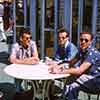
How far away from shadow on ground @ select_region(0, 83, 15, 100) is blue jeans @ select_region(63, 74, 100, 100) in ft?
4.92

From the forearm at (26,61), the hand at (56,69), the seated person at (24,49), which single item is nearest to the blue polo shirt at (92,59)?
the hand at (56,69)

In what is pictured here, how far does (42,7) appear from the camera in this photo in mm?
9000

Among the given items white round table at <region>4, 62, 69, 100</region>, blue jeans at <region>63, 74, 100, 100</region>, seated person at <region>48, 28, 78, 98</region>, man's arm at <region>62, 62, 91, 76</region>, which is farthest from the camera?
seated person at <region>48, 28, 78, 98</region>

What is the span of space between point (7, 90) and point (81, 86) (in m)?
2.06

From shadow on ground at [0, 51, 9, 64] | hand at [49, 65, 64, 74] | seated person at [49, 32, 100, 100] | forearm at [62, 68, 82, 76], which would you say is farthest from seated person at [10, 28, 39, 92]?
shadow on ground at [0, 51, 9, 64]

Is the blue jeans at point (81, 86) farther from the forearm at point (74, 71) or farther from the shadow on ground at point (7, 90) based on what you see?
the shadow on ground at point (7, 90)

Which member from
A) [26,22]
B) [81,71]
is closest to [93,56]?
[81,71]

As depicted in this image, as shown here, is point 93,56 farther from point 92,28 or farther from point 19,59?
point 92,28

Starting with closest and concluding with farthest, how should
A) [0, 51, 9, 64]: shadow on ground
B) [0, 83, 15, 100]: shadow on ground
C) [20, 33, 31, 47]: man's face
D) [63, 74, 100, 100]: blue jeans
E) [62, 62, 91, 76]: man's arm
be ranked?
[62, 62, 91, 76]: man's arm < [63, 74, 100, 100]: blue jeans < [20, 33, 31, 47]: man's face < [0, 83, 15, 100]: shadow on ground < [0, 51, 9, 64]: shadow on ground

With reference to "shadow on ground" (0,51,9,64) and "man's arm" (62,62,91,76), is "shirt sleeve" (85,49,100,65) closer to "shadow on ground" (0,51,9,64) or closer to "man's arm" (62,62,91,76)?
"man's arm" (62,62,91,76)

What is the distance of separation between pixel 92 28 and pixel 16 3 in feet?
8.00

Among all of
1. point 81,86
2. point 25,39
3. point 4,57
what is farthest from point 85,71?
point 4,57

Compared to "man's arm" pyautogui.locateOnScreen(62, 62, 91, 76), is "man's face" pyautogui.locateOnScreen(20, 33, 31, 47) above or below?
above

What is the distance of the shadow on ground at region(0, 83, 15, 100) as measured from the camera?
6480 mm
